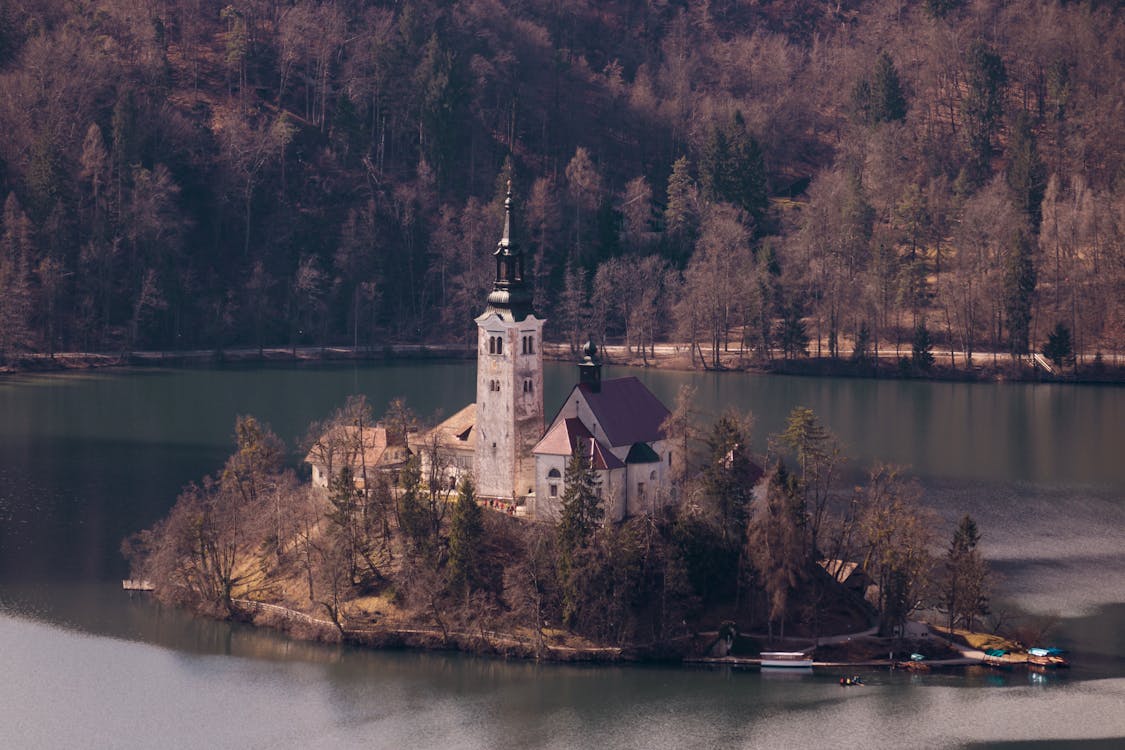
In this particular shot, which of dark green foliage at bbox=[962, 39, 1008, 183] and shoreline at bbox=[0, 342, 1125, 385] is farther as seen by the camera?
dark green foliage at bbox=[962, 39, 1008, 183]

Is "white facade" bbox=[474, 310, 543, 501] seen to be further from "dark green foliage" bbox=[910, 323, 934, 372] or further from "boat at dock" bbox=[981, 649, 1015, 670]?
"dark green foliage" bbox=[910, 323, 934, 372]

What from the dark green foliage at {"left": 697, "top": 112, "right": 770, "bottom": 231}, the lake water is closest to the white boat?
the lake water

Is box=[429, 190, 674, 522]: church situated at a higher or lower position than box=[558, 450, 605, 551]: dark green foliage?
higher

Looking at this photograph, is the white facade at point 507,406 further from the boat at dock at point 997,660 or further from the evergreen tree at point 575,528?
the boat at dock at point 997,660

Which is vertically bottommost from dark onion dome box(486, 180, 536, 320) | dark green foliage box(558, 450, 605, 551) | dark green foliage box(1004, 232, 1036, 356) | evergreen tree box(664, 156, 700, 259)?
dark green foliage box(558, 450, 605, 551)

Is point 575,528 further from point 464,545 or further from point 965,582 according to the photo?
point 965,582

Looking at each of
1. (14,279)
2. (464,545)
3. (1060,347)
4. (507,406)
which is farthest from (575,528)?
(14,279)

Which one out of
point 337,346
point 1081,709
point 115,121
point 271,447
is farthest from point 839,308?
point 1081,709
